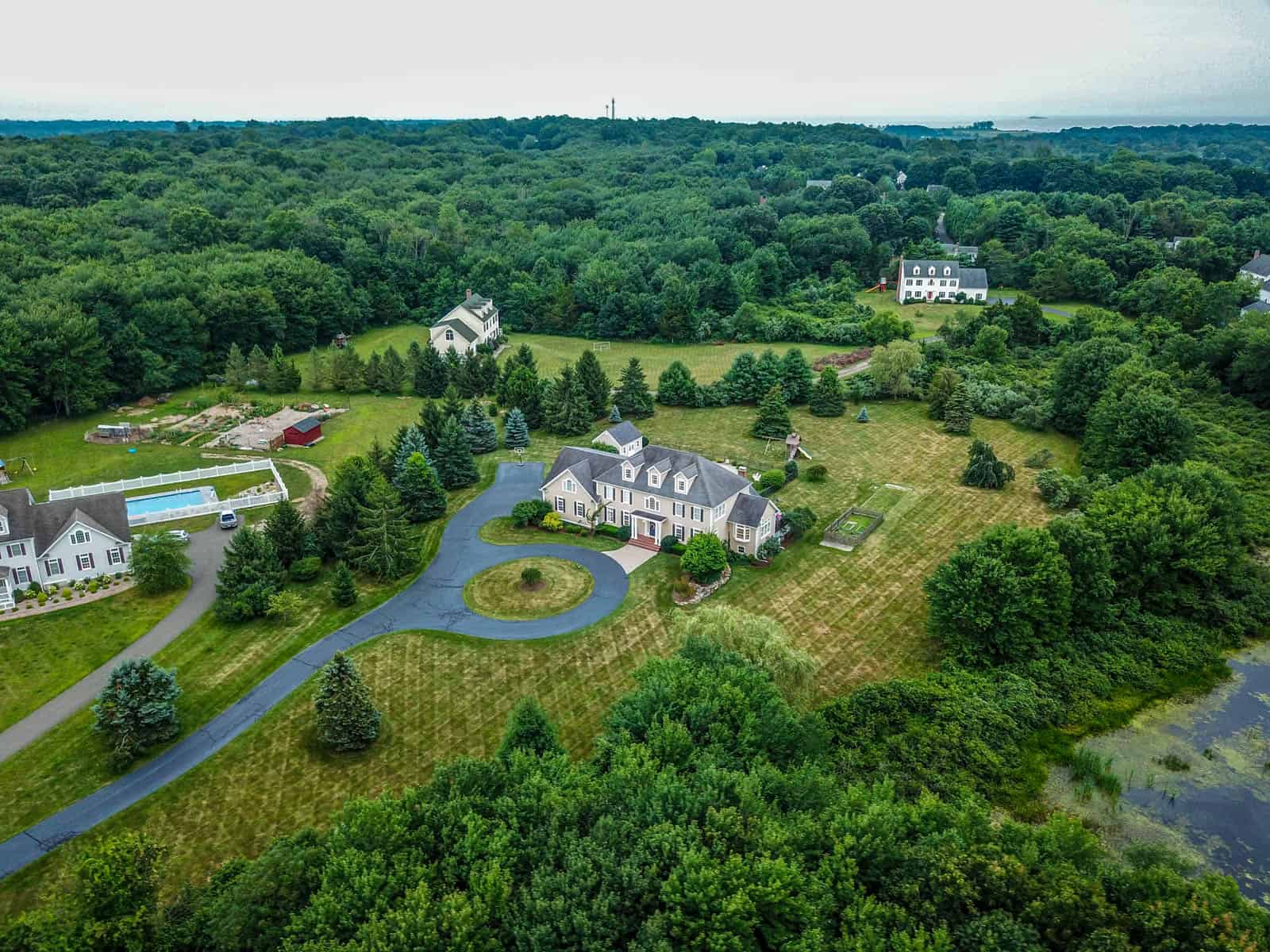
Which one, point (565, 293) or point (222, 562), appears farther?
point (565, 293)

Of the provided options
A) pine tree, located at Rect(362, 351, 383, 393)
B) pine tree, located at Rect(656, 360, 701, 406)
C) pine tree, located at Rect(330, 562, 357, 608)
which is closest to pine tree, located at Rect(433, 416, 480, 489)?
pine tree, located at Rect(330, 562, 357, 608)

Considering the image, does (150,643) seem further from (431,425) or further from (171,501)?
(431,425)

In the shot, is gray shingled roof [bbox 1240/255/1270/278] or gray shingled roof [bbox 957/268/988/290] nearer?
gray shingled roof [bbox 1240/255/1270/278]

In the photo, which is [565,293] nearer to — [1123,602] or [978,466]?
[978,466]

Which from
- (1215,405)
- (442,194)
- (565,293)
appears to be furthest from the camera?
(442,194)

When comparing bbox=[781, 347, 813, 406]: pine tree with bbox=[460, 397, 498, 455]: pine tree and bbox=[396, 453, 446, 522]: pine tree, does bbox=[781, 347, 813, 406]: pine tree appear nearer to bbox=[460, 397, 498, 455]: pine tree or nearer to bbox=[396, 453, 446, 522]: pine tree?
bbox=[460, 397, 498, 455]: pine tree

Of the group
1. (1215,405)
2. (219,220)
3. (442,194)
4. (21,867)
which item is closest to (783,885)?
(21,867)
